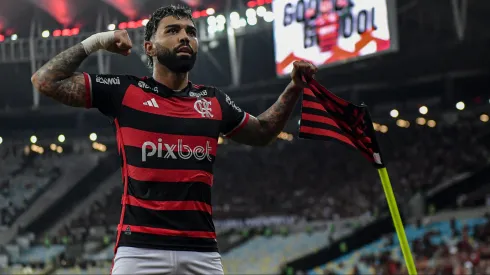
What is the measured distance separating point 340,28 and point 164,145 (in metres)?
17.5

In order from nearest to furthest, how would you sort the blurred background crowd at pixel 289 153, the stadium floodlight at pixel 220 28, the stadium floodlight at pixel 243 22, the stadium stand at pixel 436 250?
the stadium stand at pixel 436 250 → the blurred background crowd at pixel 289 153 → the stadium floodlight at pixel 243 22 → the stadium floodlight at pixel 220 28

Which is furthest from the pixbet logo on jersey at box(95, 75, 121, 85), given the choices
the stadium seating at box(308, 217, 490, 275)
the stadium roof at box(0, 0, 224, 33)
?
the stadium roof at box(0, 0, 224, 33)

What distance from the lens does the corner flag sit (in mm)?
4176

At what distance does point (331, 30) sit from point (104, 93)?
17603mm

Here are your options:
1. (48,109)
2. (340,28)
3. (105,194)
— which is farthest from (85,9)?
(340,28)

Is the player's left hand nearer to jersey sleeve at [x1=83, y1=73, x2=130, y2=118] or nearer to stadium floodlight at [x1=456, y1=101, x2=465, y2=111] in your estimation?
jersey sleeve at [x1=83, y1=73, x2=130, y2=118]

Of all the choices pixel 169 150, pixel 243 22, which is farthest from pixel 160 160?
pixel 243 22

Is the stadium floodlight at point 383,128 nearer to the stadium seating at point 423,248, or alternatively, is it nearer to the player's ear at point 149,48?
the stadium seating at point 423,248

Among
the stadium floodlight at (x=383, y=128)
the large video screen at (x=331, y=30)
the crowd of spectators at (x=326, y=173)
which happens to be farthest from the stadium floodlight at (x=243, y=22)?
the stadium floodlight at (x=383, y=128)

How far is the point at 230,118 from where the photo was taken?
4102 millimetres

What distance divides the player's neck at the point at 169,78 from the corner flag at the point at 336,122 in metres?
0.80

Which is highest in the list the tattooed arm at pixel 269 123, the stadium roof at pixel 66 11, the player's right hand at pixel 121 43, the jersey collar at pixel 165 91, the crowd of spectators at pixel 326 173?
the stadium roof at pixel 66 11

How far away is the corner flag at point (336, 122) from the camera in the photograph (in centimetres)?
418

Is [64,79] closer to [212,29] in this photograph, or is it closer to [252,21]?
[252,21]
